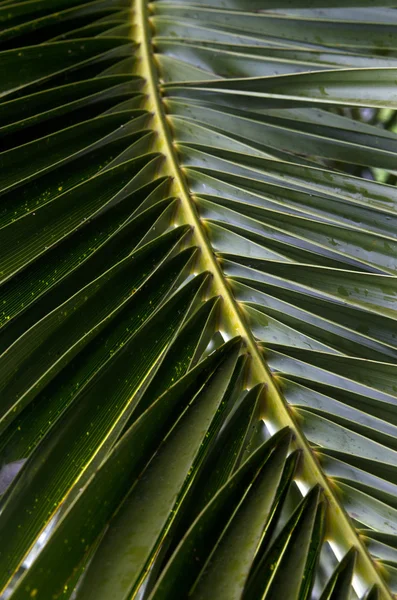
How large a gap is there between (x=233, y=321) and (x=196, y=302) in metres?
0.04

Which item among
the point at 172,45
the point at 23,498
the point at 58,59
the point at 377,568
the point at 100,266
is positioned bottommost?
the point at 23,498

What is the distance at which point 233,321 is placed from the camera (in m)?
0.61

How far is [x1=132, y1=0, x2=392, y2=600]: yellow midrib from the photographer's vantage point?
0.52 metres

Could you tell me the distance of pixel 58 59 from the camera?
0.66 meters

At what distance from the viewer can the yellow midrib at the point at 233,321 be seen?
0.52 metres

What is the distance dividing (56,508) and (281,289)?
31cm

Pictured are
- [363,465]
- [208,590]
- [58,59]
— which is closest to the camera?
[208,590]

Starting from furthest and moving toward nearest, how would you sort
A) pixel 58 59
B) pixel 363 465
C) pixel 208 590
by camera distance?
1. pixel 58 59
2. pixel 363 465
3. pixel 208 590

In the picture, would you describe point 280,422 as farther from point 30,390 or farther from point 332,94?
point 332,94

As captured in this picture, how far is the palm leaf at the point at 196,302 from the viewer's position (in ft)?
1.52

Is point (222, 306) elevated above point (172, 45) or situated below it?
below

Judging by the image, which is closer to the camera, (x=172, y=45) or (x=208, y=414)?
(x=208, y=414)

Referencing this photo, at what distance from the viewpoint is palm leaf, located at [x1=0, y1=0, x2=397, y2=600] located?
1.52 feet

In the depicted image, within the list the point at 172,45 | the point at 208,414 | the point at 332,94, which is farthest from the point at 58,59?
the point at 208,414
